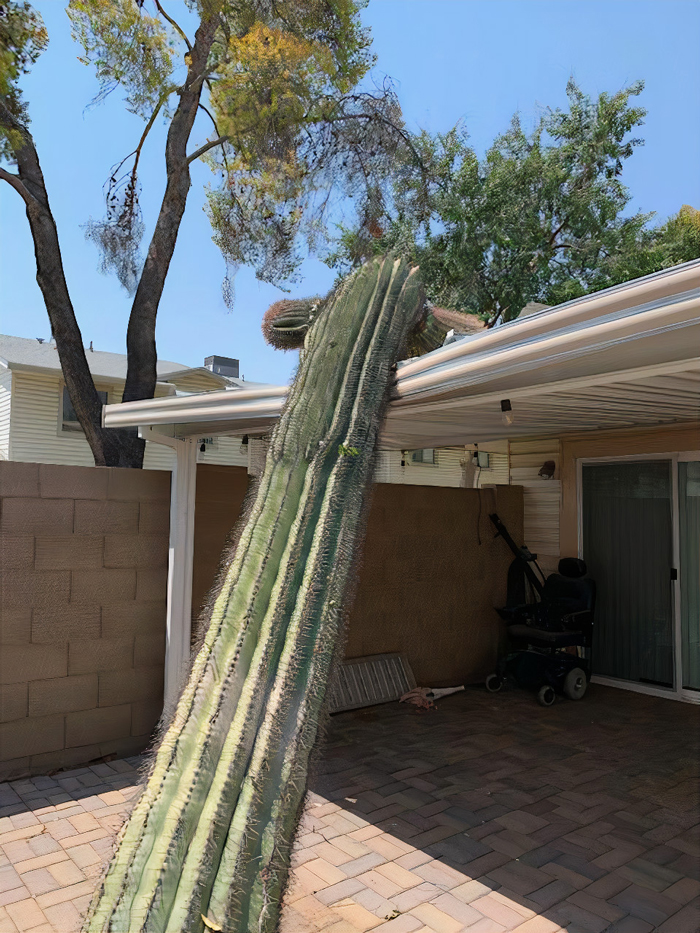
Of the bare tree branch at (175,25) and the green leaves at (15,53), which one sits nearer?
the green leaves at (15,53)

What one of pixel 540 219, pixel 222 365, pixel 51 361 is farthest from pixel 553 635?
pixel 222 365

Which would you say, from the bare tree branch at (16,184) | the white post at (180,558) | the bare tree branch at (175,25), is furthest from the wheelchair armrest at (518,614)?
the bare tree branch at (175,25)

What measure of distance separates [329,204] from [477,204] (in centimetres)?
563

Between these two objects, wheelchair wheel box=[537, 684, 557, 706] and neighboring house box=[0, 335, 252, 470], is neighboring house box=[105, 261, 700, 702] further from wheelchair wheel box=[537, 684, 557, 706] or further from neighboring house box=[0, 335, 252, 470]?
neighboring house box=[0, 335, 252, 470]

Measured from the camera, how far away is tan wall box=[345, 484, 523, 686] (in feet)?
20.0

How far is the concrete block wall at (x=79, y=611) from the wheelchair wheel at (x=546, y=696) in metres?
3.20

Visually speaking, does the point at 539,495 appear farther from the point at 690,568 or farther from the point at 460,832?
the point at 460,832

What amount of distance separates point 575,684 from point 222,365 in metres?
14.4

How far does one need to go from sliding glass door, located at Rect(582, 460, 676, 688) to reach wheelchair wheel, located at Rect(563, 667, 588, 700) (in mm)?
607

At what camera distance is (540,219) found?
13.6 meters

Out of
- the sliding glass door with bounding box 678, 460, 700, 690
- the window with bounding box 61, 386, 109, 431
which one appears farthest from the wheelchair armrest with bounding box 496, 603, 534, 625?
the window with bounding box 61, 386, 109, 431

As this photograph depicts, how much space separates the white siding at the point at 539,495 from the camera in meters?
7.12

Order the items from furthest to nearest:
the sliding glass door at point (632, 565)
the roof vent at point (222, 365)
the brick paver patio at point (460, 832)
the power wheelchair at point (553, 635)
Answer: the roof vent at point (222, 365) → the sliding glass door at point (632, 565) → the power wheelchair at point (553, 635) → the brick paver patio at point (460, 832)

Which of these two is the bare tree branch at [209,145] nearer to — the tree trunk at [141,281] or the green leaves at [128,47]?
the tree trunk at [141,281]
